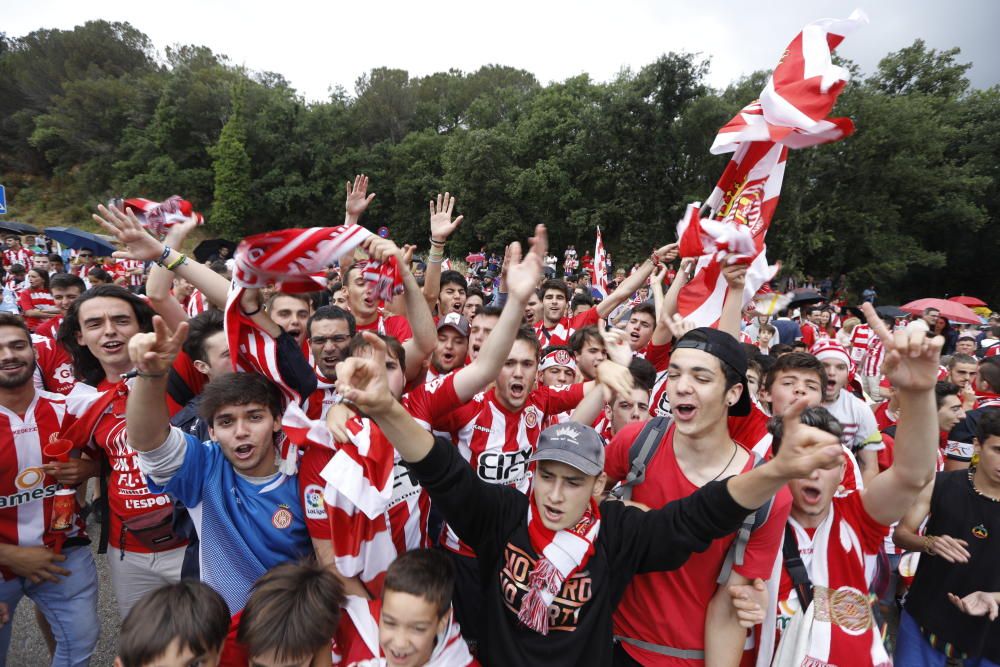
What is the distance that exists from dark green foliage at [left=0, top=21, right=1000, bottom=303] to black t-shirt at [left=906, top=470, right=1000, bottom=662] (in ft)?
73.7

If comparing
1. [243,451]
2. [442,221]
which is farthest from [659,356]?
[243,451]

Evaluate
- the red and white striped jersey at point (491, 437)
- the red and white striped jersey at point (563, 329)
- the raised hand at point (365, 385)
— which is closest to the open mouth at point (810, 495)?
the red and white striped jersey at point (491, 437)

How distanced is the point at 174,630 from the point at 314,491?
2.25ft

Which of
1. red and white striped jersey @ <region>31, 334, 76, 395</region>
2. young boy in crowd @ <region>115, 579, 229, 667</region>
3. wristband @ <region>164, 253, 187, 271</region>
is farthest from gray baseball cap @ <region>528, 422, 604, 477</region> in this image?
red and white striped jersey @ <region>31, 334, 76, 395</region>

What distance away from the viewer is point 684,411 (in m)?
2.14

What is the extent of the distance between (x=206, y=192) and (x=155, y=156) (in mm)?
4248

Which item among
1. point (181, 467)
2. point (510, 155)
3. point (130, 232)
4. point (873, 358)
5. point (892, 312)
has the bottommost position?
point (181, 467)

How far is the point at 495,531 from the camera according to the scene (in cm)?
199

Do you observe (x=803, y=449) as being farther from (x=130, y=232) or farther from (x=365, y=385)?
(x=130, y=232)

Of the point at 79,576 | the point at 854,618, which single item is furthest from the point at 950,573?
the point at 79,576

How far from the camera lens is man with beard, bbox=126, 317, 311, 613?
224 cm

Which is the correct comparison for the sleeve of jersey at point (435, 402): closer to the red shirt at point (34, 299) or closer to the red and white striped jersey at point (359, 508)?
the red and white striped jersey at point (359, 508)

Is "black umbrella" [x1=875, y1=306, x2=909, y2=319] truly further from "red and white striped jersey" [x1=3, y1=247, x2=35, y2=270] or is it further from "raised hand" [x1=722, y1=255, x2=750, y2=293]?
"red and white striped jersey" [x1=3, y1=247, x2=35, y2=270]

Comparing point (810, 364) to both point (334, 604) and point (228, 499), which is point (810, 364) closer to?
point (334, 604)
